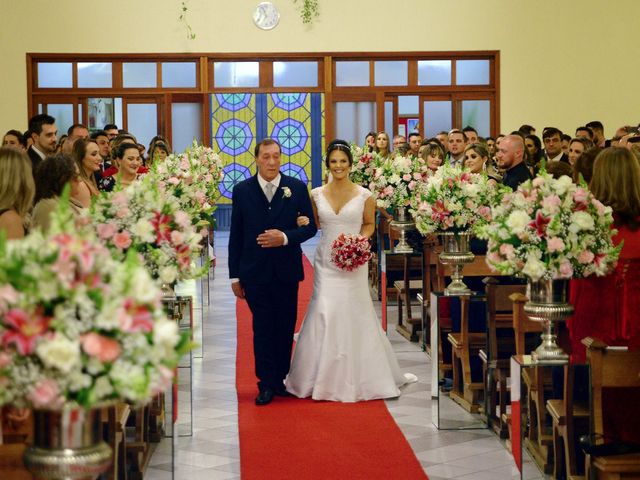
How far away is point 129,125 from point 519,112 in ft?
23.1

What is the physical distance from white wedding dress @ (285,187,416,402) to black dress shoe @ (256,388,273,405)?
26 centimetres

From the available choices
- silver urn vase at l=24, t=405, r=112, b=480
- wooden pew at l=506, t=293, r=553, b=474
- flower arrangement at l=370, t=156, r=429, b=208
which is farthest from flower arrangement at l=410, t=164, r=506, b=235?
silver urn vase at l=24, t=405, r=112, b=480

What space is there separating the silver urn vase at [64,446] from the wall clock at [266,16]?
55.8 feet

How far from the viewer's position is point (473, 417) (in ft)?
24.5

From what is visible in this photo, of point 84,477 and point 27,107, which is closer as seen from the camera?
point 84,477

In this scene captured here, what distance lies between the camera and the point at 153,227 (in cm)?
580

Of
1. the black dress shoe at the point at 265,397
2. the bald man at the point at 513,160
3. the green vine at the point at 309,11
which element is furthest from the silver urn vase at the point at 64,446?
the green vine at the point at 309,11

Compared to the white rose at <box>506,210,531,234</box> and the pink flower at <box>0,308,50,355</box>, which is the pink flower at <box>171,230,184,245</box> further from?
the pink flower at <box>0,308,50,355</box>

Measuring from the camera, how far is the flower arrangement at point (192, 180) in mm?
8773

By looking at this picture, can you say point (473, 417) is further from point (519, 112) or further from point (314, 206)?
point (519, 112)

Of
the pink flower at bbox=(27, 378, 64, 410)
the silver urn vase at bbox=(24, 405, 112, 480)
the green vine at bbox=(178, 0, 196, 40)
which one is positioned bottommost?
the silver urn vase at bbox=(24, 405, 112, 480)

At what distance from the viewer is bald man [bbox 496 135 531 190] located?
8805 millimetres

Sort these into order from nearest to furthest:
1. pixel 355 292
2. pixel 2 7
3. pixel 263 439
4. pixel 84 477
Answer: pixel 84 477
pixel 263 439
pixel 355 292
pixel 2 7

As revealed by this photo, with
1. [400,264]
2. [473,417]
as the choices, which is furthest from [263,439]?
[400,264]
